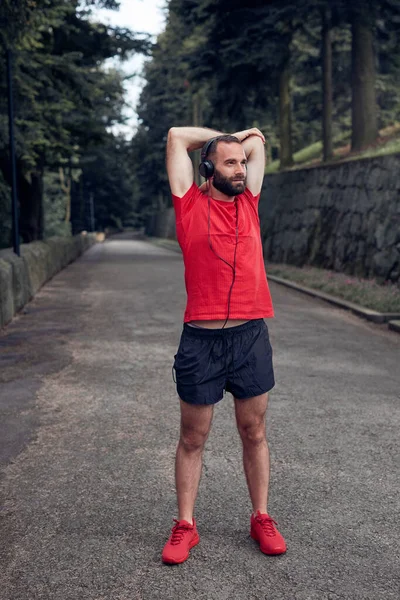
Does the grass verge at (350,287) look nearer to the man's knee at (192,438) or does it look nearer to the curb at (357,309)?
the curb at (357,309)

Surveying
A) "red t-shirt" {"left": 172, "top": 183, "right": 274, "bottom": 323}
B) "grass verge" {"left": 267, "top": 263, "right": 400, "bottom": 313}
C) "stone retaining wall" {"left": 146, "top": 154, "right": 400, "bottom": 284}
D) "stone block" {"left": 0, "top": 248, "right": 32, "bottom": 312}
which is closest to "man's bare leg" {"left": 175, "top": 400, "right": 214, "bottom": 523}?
"red t-shirt" {"left": 172, "top": 183, "right": 274, "bottom": 323}

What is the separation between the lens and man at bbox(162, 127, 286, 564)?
3273mm

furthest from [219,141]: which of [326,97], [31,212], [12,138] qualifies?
[31,212]

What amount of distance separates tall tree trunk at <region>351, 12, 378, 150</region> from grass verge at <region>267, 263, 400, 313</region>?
14.0 ft

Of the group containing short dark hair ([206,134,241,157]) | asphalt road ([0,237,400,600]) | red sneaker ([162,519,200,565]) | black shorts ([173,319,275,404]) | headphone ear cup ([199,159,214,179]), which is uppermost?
short dark hair ([206,134,241,157])

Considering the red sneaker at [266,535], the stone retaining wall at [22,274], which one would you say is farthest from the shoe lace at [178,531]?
the stone retaining wall at [22,274]

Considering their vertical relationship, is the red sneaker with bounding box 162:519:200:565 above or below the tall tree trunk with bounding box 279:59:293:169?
below

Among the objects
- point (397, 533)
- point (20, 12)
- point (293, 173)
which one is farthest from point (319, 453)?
point (293, 173)

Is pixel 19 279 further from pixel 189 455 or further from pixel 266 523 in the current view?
pixel 266 523

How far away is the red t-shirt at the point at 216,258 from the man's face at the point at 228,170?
0.28 feet

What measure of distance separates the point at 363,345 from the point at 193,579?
6463 millimetres

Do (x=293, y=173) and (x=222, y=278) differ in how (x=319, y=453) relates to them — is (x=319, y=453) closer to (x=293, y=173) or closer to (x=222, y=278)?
(x=222, y=278)

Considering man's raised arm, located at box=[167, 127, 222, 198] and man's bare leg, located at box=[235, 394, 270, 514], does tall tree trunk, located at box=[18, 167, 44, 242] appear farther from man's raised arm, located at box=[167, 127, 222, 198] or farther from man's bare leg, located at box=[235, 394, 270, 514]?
man's bare leg, located at box=[235, 394, 270, 514]

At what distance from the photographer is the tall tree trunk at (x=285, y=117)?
24.4m
